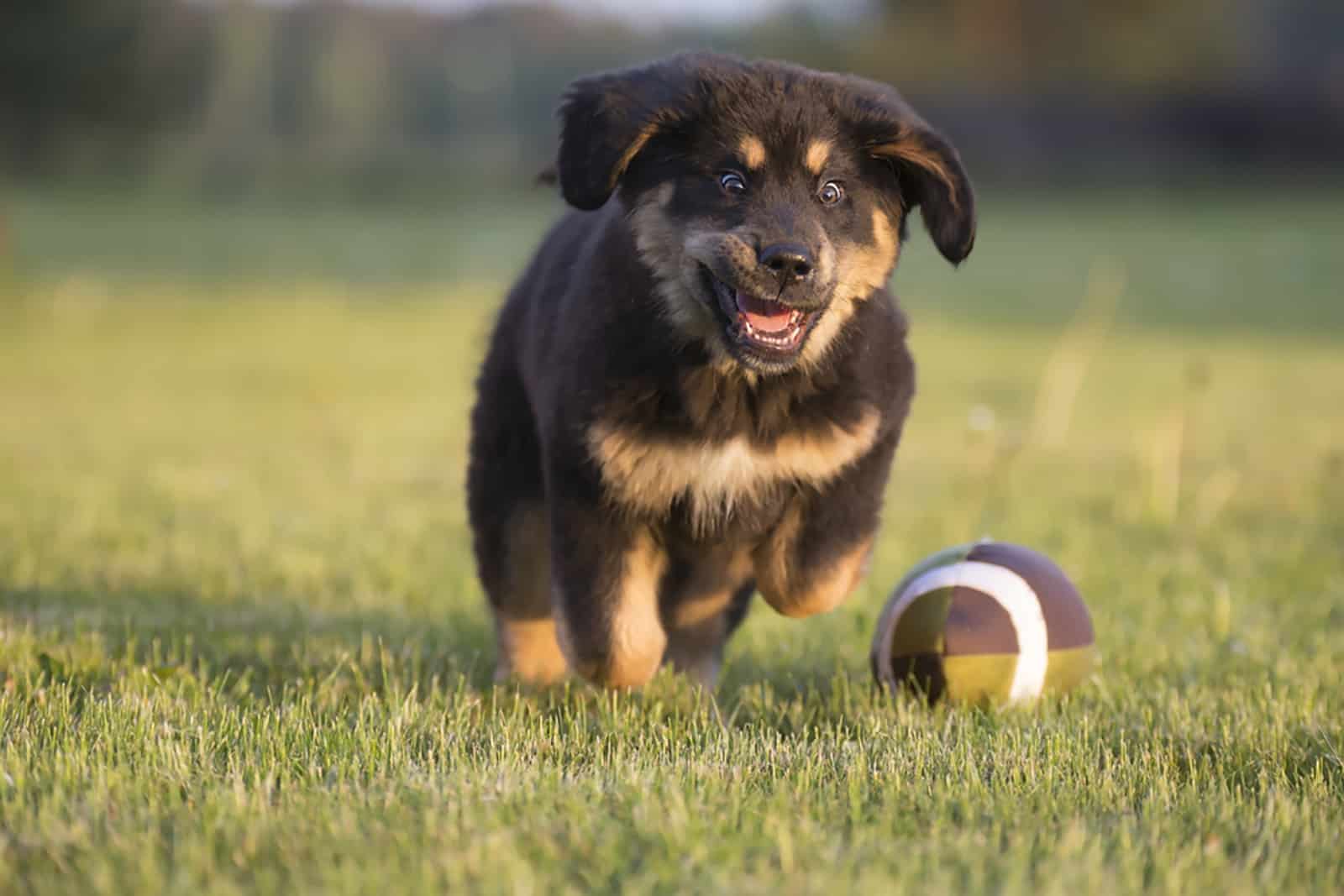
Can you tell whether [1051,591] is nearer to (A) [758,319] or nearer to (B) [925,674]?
(B) [925,674]

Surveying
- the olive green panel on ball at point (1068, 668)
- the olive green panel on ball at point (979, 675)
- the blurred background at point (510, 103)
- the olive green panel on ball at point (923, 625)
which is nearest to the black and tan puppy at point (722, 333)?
the olive green panel on ball at point (923, 625)

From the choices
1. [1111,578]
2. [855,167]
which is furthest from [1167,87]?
[855,167]

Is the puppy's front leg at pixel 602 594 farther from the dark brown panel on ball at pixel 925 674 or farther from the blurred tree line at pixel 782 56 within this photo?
the blurred tree line at pixel 782 56

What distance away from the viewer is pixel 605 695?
4.12 meters

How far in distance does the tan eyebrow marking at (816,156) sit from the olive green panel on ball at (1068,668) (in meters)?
1.47

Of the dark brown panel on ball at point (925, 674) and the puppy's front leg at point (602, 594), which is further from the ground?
the puppy's front leg at point (602, 594)

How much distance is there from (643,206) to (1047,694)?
5.62 feet

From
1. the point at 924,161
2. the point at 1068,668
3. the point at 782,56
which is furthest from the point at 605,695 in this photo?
the point at 782,56

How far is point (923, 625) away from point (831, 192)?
48.1 inches

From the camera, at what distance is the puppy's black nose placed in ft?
11.9

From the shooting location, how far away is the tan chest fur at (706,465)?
150 inches

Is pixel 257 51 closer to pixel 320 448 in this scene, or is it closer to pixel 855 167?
pixel 320 448

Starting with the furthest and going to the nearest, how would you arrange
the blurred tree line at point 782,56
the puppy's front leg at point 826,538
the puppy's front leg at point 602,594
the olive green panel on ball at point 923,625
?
the blurred tree line at point 782,56 → the olive green panel on ball at point 923,625 → the puppy's front leg at point 826,538 → the puppy's front leg at point 602,594

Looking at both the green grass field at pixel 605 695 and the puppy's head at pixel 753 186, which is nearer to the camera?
the green grass field at pixel 605 695
